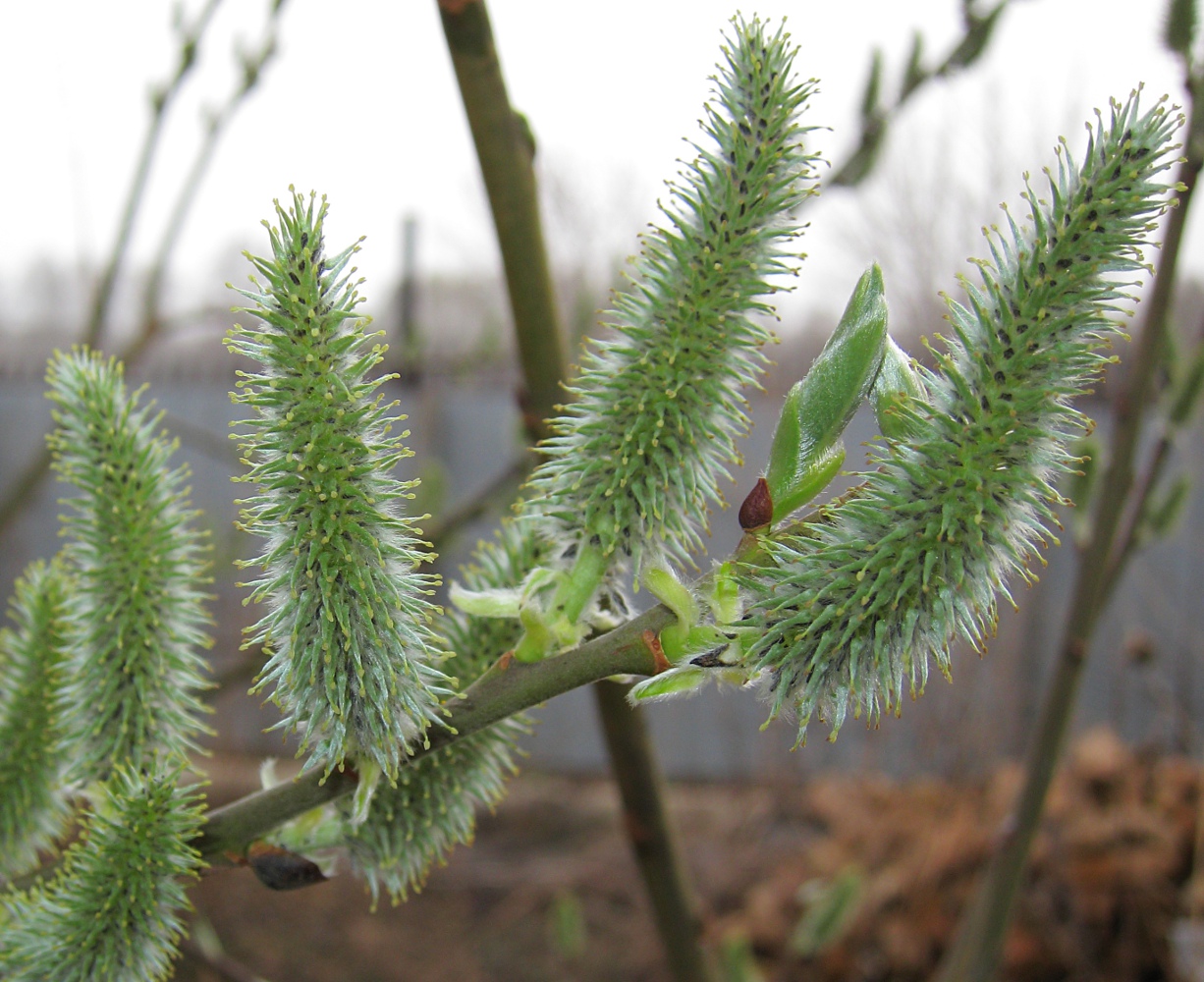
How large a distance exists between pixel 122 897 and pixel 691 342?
62 centimetres

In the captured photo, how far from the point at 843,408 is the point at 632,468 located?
17 cm

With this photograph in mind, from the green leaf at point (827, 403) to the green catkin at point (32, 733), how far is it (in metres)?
0.74

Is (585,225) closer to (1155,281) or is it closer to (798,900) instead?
(798,900)

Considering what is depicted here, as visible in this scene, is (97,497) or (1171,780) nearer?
(97,497)

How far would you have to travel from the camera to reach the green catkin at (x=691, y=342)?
28.0 inches

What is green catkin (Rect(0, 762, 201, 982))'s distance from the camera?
2.44 ft

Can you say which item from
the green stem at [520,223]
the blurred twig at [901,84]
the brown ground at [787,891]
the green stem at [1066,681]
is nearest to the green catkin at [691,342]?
the green stem at [520,223]

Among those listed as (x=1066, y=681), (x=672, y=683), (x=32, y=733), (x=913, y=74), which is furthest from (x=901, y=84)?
(x=32, y=733)

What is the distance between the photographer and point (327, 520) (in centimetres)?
63

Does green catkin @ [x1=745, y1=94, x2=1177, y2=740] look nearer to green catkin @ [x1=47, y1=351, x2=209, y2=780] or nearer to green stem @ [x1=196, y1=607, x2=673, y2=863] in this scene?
Result: green stem @ [x1=196, y1=607, x2=673, y2=863]

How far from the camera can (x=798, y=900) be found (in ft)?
14.6

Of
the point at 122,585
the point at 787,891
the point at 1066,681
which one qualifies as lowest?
the point at 787,891

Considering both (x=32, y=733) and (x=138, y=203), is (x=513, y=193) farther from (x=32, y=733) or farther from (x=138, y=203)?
(x=138, y=203)

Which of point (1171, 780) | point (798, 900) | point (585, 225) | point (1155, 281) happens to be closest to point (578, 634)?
point (1155, 281)
